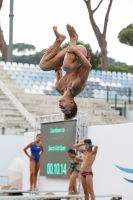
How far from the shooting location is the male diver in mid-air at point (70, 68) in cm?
695

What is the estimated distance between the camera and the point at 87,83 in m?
26.8

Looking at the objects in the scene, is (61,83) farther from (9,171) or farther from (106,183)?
(9,171)

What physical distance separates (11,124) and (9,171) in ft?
11.8

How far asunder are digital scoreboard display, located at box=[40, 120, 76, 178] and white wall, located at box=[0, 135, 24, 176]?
3101 millimetres

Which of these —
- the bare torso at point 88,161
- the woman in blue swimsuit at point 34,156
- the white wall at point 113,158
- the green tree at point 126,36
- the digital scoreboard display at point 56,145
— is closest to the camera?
the bare torso at point 88,161

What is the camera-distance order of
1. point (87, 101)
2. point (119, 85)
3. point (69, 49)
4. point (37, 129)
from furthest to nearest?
point (119, 85)
point (87, 101)
point (37, 129)
point (69, 49)

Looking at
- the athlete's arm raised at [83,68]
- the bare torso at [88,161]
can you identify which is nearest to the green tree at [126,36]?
the bare torso at [88,161]

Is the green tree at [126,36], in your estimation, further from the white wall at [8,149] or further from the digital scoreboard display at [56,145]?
the digital scoreboard display at [56,145]

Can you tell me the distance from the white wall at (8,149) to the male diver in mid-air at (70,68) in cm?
1319

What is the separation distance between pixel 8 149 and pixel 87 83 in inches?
282

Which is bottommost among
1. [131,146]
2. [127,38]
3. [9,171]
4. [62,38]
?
[9,171]

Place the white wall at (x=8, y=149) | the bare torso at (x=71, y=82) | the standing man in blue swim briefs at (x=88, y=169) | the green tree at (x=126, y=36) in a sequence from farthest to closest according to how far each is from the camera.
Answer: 1. the green tree at (x=126, y=36)
2. the white wall at (x=8, y=149)
3. the standing man in blue swim briefs at (x=88, y=169)
4. the bare torso at (x=71, y=82)

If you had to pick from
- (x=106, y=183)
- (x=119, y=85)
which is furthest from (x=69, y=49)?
(x=119, y=85)

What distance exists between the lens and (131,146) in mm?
13258
